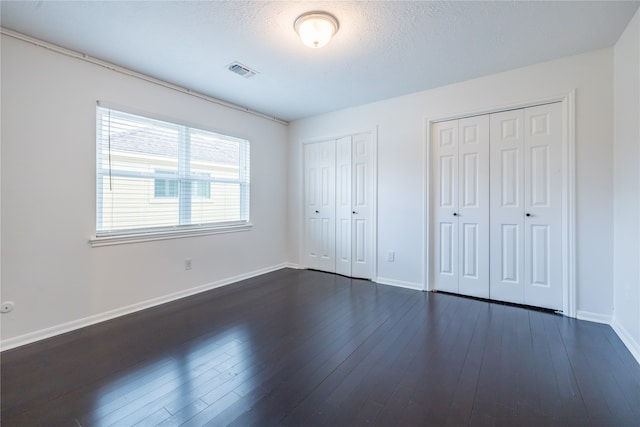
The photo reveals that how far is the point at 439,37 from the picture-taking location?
2.34 meters

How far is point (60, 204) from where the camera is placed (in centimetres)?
246

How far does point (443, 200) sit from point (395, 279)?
1211 mm

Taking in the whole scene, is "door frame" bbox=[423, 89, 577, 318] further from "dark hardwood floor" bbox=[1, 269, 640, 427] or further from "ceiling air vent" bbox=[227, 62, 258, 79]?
"ceiling air vent" bbox=[227, 62, 258, 79]

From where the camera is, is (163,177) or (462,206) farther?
(462,206)

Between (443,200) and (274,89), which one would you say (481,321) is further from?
(274,89)

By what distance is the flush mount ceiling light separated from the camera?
6.68 feet

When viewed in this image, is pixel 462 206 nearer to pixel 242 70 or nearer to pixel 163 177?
pixel 242 70

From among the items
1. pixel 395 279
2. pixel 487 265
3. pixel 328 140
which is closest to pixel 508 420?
pixel 487 265

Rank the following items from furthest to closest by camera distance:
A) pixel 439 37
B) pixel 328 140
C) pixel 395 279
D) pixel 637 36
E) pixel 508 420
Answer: pixel 328 140 → pixel 395 279 → pixel 439 37 → pixel 637 36 → pixel 508 420

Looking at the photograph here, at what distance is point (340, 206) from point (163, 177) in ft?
7.89

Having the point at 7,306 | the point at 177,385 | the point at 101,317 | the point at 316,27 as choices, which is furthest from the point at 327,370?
the point at 7,306

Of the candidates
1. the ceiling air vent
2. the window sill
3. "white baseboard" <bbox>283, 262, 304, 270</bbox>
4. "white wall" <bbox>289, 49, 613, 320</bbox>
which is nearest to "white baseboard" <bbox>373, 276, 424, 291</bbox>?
"white wall" <bbox>289, 49, 613, 320</bbox>

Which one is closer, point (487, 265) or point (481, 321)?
point (481, 321)

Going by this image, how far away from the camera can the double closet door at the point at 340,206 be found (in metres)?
4.09
